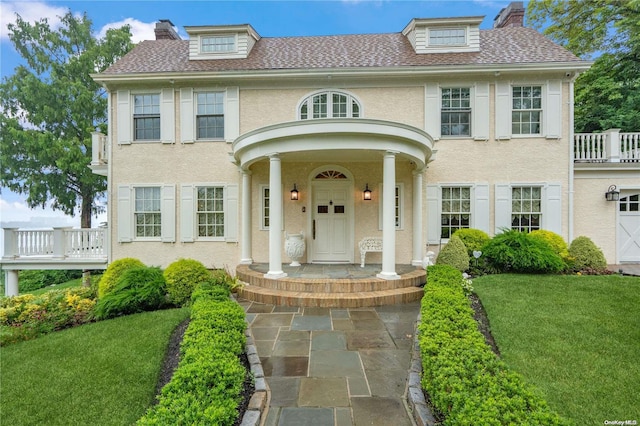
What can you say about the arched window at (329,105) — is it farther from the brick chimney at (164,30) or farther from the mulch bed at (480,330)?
the brick chimney at (164,30)

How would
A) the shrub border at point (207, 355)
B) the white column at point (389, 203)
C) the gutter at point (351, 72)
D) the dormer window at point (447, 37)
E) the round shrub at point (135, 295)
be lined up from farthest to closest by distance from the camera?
the dormer window at point (447, 37), the gutter at point (351, 72), the white column at point (389, 203), the round shrub at point (135, 295), the shrub border at point (207, 355)

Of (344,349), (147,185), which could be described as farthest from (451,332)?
(147,185)

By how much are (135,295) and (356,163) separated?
609 cm

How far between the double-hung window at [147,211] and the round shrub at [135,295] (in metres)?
3.59

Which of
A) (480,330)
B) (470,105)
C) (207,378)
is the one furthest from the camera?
(470,105)

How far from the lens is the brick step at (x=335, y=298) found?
18.0 ft

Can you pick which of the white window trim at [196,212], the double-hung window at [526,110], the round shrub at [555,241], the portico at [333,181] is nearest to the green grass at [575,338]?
the round shrub at [555,241]

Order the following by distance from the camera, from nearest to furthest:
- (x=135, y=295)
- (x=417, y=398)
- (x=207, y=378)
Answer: (x=207, y=378) → (x=417, y=398) → (x=135, y=295)

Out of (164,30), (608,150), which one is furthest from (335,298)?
(164,30)

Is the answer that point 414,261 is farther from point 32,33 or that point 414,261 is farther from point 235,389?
point 32,33

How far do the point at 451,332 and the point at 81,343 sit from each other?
16.4ft

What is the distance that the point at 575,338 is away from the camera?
3678 millimetres

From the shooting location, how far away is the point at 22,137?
12.3m

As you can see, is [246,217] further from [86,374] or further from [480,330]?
[480,330]
